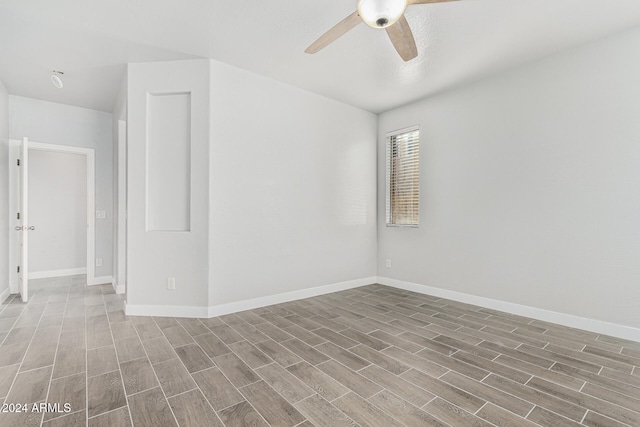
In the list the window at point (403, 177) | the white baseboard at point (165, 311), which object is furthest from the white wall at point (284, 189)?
the window at point (403, 177)

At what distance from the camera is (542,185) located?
10.7 ft

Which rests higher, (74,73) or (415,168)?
(74,73)

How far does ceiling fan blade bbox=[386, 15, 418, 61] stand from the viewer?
201cm

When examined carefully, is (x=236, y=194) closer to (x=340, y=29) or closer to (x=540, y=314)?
(x=340, y=29)

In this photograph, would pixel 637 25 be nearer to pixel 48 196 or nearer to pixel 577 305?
pixel 577 305

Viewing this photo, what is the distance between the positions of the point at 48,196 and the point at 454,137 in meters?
6.81

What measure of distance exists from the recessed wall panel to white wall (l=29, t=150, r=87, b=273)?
3.51 metres

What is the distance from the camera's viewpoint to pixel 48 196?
5492 mm

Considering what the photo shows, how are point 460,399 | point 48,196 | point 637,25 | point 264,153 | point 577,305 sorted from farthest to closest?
point 48,196 < point 264,153 < point 577,305 < point 637,25 < point 460,399

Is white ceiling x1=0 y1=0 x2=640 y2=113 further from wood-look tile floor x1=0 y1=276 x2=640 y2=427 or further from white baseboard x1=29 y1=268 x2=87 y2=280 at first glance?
white baseboard x1=29 y1=268 x2=87 y2=280

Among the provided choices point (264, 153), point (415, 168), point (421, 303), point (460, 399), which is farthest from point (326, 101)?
point (460, 399)

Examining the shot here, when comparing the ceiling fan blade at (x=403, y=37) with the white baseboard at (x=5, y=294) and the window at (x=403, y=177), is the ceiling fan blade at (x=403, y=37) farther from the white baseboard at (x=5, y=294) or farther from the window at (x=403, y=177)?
the white baseboard at (x=5, y=294)

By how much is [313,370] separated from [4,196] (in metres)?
4.51

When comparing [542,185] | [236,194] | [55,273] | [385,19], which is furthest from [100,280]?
[542,185]
